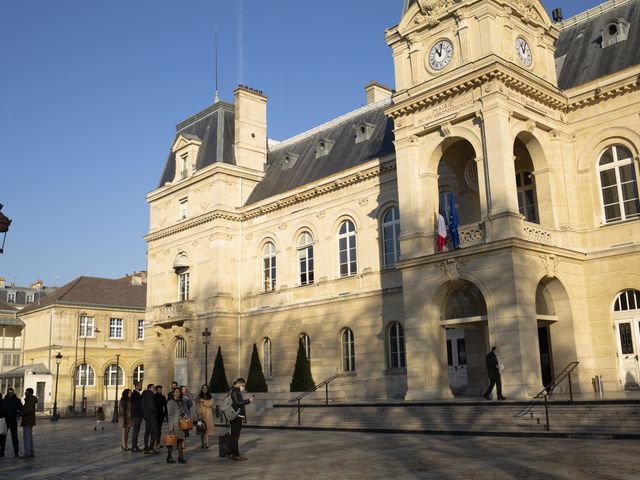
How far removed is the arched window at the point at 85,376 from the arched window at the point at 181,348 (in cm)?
2121

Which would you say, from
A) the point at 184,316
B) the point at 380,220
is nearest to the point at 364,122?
the point at 380,220

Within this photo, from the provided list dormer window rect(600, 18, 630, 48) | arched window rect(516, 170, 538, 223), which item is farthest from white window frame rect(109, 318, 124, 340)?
dormer window rect(600, 18, 630, 48)

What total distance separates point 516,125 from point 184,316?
70.9 ft

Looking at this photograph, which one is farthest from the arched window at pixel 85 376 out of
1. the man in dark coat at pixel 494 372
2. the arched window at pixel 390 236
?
the man in dark coat at pixel 494 372

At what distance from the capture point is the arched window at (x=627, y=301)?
2364 cm

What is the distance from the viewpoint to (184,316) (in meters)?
38.5

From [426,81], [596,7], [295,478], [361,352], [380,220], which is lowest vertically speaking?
[295,478]

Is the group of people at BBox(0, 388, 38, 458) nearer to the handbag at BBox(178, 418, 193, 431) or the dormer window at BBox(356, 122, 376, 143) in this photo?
the handbag at BBox(178, 418, 193, 431)

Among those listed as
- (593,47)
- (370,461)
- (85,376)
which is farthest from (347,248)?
(85,376)

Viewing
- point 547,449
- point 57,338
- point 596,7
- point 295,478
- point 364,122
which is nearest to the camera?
point 295,478

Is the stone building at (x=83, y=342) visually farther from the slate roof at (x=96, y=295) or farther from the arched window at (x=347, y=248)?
the arched window at (x=347, y=248)

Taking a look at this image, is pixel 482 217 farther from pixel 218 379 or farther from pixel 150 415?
pixel 218 379

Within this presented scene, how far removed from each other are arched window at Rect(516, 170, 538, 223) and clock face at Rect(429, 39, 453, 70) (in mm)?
5239

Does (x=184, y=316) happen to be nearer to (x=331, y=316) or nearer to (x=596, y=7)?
(x=331, y=316)
